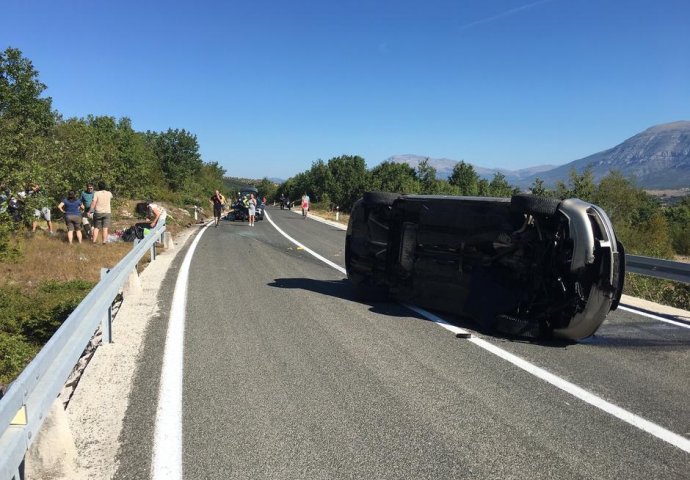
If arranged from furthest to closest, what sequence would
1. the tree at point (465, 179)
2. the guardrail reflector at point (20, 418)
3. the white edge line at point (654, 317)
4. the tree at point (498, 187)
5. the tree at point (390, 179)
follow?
the tree at point (498, 187), the tree at point (465, 179), the tree at point (390, 179), the white edge line at point (654, 317), the guardrail reflector at point (20, 418)

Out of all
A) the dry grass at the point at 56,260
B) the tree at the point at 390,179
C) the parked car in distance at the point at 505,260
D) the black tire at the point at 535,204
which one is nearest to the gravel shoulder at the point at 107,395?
the parked car in distance at the point at 505,260

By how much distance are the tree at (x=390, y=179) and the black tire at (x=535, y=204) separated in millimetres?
72783

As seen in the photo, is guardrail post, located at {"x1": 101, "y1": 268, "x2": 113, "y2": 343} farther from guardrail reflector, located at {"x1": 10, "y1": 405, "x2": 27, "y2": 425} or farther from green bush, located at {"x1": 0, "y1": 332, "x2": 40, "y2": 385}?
guardrail reflector, located at {"x1": 10, "y1": 405, "x2": 27, "y2": 425}

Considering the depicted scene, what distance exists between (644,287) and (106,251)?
531 inches

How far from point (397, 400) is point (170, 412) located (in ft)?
5.80

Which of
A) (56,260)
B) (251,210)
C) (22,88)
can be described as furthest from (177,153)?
(56,260)

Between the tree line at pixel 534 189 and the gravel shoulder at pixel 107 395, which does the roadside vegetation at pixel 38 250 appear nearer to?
the gravel shoulder at pixel 107 395

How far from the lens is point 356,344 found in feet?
18.1

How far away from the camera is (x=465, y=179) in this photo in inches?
4665

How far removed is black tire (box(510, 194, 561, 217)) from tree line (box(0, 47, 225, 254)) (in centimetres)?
1058

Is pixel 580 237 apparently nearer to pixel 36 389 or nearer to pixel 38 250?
pixel 36 389

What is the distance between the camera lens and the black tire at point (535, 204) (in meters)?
5.62

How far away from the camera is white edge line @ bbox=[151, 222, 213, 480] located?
299 cm

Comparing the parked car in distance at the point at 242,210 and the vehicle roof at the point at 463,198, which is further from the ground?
the vehicle roof at the point at 463,198
